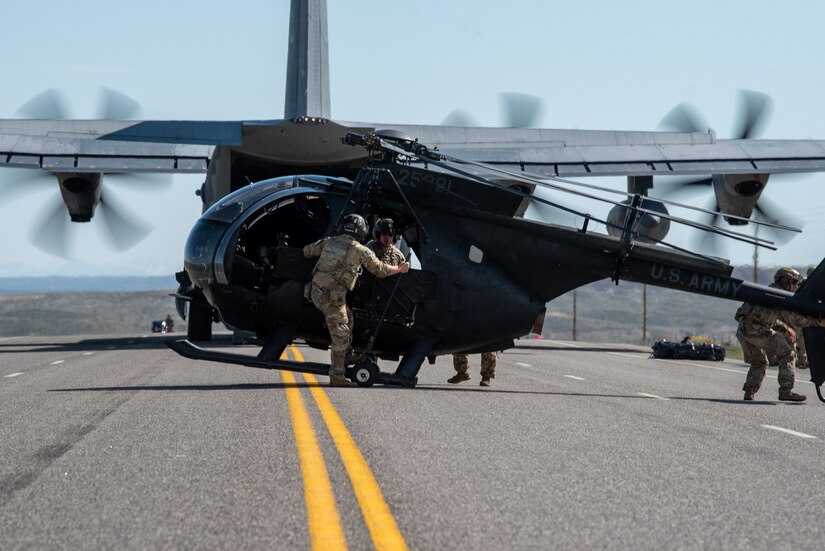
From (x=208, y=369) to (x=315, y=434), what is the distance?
9.35 m

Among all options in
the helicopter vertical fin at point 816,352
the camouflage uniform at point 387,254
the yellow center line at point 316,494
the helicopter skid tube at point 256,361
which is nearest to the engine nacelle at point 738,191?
the helicopter vertical fin at point 816,352

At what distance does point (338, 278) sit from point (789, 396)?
637 cm

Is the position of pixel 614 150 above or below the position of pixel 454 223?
above

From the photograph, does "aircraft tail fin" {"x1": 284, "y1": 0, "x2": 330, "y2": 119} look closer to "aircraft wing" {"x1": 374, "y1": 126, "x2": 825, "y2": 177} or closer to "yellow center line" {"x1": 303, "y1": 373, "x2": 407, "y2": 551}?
"aircraft wing" {"x1": 374, "y1": 126, "x2": 825, "y2": 177}

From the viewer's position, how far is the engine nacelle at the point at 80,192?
28.1 m

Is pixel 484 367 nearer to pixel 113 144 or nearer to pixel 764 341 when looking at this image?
pixel 764 341

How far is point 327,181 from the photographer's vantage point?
14.3 metres

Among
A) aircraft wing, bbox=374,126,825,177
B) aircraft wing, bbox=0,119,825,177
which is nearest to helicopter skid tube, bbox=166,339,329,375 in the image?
aircraft wing, bbox=0,119,825,177

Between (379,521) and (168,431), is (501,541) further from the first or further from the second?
(168,431)

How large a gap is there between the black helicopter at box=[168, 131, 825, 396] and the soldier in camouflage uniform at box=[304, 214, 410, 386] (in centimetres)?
30

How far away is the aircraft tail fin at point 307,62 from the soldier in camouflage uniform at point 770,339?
675 inches

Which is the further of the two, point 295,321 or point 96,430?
point 295,321

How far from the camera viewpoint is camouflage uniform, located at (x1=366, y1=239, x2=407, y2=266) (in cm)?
1380

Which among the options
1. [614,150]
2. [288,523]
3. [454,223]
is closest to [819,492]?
[288,523]
